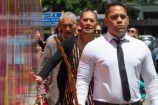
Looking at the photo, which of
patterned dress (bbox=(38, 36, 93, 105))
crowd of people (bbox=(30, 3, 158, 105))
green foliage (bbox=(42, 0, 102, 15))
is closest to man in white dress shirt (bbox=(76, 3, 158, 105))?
crowd of people (bbox=(30, 3, 158, 105))

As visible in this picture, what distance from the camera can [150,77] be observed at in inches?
175

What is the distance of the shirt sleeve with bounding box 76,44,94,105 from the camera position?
436cm

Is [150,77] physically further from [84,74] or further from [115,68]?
[84,74]

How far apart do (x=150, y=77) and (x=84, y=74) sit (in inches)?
20.7

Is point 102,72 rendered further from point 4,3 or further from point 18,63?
point 18,63

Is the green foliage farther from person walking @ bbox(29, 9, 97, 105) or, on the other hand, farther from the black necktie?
the black necktie

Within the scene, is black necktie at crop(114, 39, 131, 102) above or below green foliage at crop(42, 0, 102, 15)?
above

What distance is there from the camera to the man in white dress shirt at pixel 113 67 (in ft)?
13.9

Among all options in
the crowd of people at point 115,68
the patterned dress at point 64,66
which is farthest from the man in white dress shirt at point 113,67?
the patterned dress at point 64,66

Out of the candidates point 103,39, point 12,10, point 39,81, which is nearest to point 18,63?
point 12,10

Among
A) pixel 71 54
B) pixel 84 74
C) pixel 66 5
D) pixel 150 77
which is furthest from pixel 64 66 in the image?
pixel 66 5

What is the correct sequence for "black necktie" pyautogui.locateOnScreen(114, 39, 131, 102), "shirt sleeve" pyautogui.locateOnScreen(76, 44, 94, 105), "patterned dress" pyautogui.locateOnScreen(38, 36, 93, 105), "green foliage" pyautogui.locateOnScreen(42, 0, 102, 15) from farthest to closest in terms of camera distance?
"green foliage" pyautogui.locateOnScreen(42, 0, 102, 15)
"patterned dress" pyautogui.locateOnScreen(38, 36, 93, 105)
"shirt sleeve" pyautogui.locateOnScreen(76, 44, 94, 105)
"black necktie" pyautogui.locateOnScreen(114, 39, 131, 102)

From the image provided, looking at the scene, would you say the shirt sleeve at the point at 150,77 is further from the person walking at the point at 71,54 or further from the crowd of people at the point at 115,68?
the person walking at the point at 71,54

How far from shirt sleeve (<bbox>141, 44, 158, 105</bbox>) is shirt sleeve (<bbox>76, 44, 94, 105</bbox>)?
0.42m
